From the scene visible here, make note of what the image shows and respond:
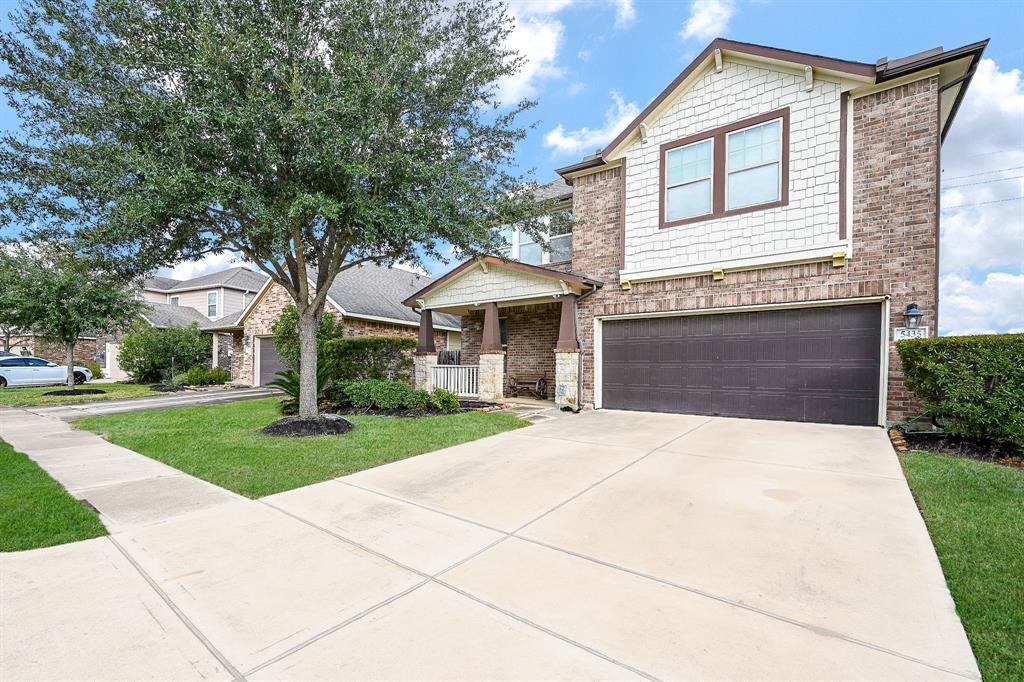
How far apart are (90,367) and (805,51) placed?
1350 inches

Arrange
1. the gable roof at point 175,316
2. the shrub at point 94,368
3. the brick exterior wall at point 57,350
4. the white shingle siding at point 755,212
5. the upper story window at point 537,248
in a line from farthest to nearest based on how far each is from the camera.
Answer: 1. the brick exterior wall at point 57,350
2. the gable roof at point 175,316
3. the shrub at point 94,368
4. the upper story window at point 537,248
5. the white shingle siding at point 755,212

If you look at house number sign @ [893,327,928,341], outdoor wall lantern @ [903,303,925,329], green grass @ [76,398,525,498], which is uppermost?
outdoor wall lantern @ [903,303,925,329]

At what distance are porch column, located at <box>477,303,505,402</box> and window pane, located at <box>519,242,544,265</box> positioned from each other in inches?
80.9

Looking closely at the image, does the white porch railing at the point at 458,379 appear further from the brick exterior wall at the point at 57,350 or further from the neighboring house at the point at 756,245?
the brick exterior wall at the point at 57,350

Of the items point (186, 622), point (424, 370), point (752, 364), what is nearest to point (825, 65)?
point (752, 364)

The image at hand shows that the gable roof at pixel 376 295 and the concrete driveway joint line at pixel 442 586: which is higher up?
the gable roof at pixel 376 295

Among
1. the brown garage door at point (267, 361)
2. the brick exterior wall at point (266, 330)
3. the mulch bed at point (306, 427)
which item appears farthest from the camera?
the brown garage door at point (267, 361)

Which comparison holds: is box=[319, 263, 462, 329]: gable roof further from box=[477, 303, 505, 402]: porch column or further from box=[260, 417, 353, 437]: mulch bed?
box=[260, 417, 353, 437]: mulch bed

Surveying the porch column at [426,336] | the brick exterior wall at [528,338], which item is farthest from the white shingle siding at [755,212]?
the porch column at [426,336]

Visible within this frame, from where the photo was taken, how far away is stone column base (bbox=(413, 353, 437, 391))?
512 inches

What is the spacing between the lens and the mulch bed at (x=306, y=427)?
25.4 ft

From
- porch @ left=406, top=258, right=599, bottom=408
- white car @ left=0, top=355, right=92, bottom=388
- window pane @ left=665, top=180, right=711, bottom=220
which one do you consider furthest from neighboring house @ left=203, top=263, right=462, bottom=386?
window pane @ left=665, top=180, right=711, bottom=220

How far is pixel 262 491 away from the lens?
460cm

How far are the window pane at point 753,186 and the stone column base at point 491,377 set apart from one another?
6.45 metres
